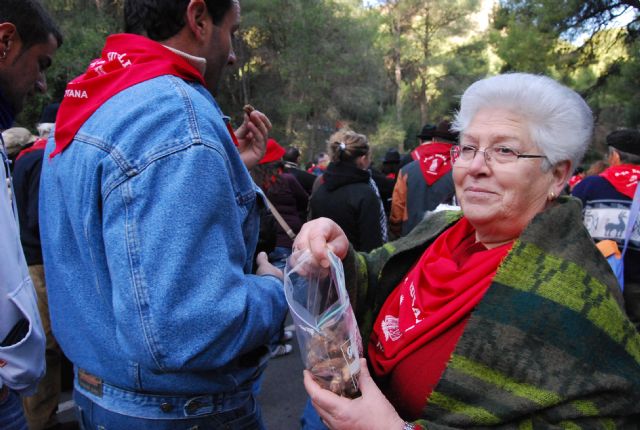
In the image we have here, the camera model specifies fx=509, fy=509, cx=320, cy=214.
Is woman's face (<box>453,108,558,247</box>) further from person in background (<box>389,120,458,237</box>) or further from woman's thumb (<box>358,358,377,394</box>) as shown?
person in background (<box>389,120,458,237</box>)

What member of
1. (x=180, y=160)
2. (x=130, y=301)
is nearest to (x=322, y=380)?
(x=130, y=301)

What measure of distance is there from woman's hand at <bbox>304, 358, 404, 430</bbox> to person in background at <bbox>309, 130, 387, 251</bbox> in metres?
3.03

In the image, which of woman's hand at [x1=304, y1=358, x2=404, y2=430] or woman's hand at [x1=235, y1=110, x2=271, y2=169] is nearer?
woman's hand at [x1=304, y1=358, x2=404, y2=430]

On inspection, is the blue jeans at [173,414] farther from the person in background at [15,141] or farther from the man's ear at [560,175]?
the person in background at [15,141]

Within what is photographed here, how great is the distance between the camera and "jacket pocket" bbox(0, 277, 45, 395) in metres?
1.52

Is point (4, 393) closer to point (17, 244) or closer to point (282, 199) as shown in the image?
point (17, 244)

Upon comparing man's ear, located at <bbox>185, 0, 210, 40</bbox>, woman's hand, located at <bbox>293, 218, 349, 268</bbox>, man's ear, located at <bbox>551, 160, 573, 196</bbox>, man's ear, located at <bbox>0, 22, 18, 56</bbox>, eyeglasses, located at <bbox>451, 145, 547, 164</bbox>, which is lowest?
woman's hand, located at <bbox>293, 218, 349, 268</bbox>

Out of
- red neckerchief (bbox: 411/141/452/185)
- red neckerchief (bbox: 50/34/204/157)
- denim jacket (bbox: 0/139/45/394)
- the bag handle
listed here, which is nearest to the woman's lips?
red neckerchief (bbox: 50/34/204/157)

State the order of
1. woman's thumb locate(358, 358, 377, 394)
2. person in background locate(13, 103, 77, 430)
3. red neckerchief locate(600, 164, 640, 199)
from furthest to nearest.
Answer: red neckerchief locate(600, 164, 640, 199) < person in background locate(13, 103, 77, 430) < woman's thumb locate(358, 358, 377, 394)

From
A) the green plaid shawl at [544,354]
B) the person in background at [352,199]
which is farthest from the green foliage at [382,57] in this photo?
the person in background at [352,199]

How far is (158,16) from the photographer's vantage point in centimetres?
143

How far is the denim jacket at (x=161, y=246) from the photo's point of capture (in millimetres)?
1119

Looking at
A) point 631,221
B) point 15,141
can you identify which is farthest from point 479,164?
point 15,141

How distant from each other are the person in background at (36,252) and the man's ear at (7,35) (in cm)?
164
